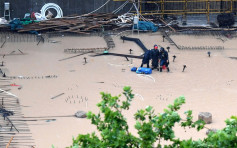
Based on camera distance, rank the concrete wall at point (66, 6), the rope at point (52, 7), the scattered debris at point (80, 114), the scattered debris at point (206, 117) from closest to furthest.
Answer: the scattered debris at point (206, 117), the scattered debris at point (80, 114), the rope at point (52, 7), the concrete wall at point (66, 6)

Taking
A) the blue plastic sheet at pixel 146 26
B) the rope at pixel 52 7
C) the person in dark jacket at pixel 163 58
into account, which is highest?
the rope at pixel 52 7

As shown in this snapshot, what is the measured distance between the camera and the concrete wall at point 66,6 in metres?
25.2

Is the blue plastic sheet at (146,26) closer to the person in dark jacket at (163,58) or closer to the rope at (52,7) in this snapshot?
the rope at (52,7)

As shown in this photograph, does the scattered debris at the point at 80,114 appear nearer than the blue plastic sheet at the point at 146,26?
Yes

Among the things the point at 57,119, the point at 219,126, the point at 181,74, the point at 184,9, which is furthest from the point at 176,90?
the point at 184,9

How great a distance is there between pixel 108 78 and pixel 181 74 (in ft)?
8.46

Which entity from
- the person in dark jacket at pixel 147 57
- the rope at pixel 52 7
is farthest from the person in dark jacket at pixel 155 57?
the rope at pixel 52 7

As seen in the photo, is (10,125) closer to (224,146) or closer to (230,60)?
(224,146)

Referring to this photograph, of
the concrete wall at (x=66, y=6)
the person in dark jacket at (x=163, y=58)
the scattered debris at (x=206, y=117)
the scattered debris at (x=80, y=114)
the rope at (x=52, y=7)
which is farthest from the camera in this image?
the concrete wall at (x=66, y=6)

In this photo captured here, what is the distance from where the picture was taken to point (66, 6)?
2562 centimetres

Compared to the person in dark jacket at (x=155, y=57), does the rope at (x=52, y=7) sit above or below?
above

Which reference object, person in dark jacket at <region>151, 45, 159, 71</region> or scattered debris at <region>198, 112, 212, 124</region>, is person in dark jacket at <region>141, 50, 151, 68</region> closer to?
person in dark jacket at <region>151, 45, 159, 71</region>

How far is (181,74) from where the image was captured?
55.5 ft

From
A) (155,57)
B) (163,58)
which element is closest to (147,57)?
(155,57)
